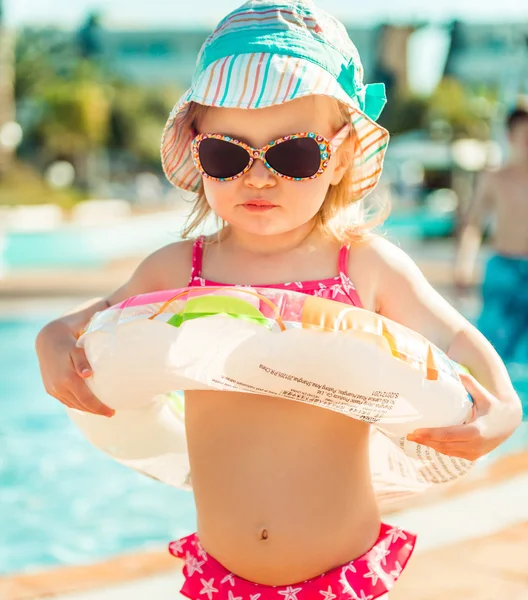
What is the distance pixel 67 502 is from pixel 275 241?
3715 mm

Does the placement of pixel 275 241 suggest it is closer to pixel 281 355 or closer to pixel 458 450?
pixel 281 355

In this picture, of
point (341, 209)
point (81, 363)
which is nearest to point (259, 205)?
point (341, 209)

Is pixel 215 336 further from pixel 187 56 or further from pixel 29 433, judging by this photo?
pixel 187 56

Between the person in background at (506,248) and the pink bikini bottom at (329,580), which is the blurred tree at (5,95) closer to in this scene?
the person in background at (506,248)

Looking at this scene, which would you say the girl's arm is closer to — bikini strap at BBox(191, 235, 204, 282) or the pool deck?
bikini strap at BBox(191, 235, 204, 282)

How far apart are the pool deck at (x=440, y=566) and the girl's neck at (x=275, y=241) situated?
1439mm

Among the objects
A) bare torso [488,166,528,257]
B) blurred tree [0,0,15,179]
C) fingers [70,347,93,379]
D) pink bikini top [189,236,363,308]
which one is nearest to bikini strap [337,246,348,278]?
pink bikini top [189,236,363,308]

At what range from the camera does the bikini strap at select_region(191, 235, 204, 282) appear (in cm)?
216

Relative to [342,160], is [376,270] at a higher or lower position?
lower

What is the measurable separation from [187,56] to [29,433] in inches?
2691

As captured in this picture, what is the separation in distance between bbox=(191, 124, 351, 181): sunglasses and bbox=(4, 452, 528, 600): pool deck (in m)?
1.65

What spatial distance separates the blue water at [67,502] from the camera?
478 centimetres

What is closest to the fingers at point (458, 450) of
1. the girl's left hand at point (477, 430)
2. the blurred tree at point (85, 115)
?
the girl's left hand at point (477, 430)

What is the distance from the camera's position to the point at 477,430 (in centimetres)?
181
